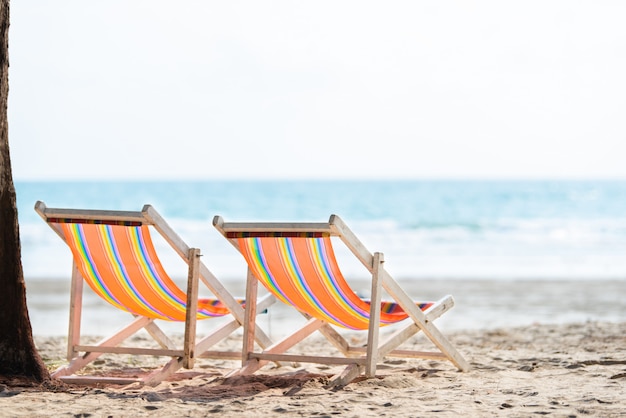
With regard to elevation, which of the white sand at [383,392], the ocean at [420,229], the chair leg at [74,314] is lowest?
the white sand at [383,392]

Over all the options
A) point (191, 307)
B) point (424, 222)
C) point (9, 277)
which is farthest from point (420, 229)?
point (9, 277)

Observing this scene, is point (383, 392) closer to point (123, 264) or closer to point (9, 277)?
point (123, 264)

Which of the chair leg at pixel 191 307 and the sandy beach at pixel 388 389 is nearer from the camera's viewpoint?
the sandy beach at pixel 388 389

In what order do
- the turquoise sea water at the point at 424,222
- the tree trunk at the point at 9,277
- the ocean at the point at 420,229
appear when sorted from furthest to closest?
1. the turquoise sea water at the point at 424,222
2. the ocean at the point at 420,229
3. the tree trunk at the point at 9,277

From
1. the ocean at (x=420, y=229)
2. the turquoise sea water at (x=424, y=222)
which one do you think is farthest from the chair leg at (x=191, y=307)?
the turquoise sea water at (x=424, y=222)

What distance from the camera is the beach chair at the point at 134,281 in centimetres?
454

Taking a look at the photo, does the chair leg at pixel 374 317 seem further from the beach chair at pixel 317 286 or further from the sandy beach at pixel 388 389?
the sandy beach at pixel 388 389

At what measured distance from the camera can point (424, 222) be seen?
26328mm

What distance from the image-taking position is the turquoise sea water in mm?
15750

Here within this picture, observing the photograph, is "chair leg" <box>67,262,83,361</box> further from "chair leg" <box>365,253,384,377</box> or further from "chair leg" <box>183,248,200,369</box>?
"chair leg" <box>365,253,384,377</box>

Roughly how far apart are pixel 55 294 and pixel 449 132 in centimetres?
4343

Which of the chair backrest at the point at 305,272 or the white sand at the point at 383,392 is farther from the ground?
the chair backrest at the point at 305,272

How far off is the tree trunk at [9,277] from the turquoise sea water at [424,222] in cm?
864

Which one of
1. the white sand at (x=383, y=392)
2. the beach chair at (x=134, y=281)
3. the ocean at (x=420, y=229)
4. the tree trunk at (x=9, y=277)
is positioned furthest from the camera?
the ocean at (x=420, y=229)
